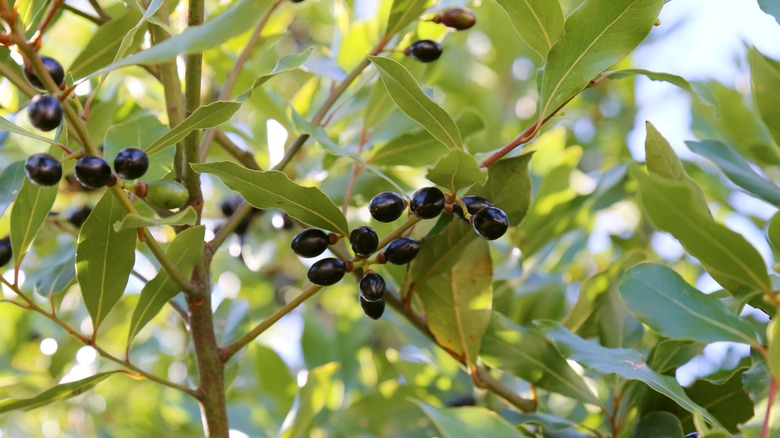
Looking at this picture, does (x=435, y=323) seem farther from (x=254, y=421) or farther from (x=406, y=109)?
(x=254, y=421)

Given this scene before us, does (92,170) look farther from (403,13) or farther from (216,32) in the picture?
(403,13)

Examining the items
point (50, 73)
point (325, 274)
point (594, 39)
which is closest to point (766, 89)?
point (594, 39)

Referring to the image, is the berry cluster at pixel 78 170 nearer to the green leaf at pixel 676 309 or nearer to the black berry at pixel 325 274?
the black berry at pixel 325 274

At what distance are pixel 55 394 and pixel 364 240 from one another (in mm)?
569

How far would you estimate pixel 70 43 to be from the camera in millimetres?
3285

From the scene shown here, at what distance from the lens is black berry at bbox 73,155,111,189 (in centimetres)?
98

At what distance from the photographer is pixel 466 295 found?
1425 millimetres

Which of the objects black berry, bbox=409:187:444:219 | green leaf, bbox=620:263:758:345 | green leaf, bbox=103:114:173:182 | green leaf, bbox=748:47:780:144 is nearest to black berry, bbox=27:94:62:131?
green leaf, bbox=103:114:173:182

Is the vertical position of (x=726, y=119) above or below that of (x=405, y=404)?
above

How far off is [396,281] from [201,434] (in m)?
1.06

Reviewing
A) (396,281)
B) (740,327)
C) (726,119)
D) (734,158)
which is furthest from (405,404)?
(726,119)

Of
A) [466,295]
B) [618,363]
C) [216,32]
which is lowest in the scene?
[466,295]

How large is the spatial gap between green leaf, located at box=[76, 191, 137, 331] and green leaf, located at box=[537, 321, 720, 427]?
26.2 inches

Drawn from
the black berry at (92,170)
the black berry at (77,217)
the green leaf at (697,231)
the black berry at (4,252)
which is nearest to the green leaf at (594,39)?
the green leaf at (697,231)
